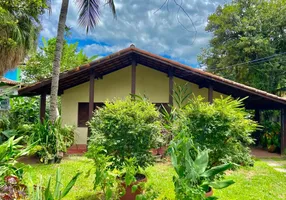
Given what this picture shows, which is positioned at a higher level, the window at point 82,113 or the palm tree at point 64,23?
the palm tree at point 64,23

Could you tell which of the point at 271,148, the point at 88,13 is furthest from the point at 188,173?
the point at 271,148

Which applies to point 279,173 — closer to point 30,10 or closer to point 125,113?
point 125,113

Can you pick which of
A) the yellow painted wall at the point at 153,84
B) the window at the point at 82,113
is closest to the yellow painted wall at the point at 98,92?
the window at the point at 82,113

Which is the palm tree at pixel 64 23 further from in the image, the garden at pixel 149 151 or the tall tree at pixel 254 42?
the tall tree at pixel 254 42

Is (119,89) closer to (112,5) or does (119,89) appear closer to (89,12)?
(89,12)

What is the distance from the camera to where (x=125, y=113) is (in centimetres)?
441

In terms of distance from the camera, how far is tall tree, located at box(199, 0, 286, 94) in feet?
51.3

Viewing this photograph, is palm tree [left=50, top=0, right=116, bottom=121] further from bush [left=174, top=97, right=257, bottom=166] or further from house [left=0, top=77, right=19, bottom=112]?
bush [left=174, top=97, right=257, bottom=166]

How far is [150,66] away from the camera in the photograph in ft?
35.6

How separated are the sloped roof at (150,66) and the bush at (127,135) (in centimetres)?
478

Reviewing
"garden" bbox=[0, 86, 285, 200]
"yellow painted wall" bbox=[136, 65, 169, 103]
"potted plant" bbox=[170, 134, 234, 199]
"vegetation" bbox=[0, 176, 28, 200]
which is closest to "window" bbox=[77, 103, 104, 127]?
"yellow painted wall" bbox=[136, 65, 169, 103]

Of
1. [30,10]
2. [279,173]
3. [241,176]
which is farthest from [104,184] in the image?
[30,10]

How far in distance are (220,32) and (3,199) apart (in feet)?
59.9

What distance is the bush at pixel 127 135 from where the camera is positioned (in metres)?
4.26
